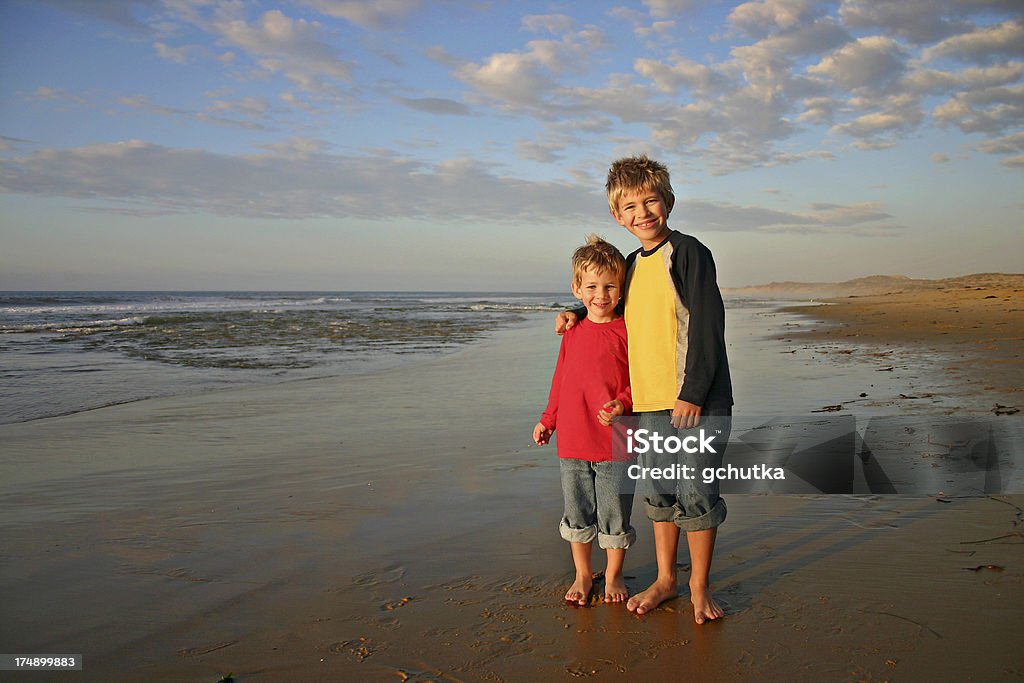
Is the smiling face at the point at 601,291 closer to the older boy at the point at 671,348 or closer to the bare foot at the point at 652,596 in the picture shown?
the older boy at the point at 671,348

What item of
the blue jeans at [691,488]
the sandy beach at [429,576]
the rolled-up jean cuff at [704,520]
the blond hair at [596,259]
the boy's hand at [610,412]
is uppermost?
the blond hair at [596,259]

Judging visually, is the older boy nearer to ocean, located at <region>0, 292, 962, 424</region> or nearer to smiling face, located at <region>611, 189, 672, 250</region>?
smiling face, located at <region>611, 189, 672, 250</region>

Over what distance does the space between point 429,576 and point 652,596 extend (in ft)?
3.00

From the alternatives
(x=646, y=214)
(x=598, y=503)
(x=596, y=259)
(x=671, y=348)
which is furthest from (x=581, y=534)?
(x=646, y=214)

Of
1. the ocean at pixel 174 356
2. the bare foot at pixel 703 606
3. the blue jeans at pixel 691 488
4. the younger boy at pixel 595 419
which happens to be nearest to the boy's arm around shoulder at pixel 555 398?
the younger boy at pixel 595 419

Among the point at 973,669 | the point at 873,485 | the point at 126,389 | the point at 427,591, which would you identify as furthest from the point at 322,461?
the point at 126,389

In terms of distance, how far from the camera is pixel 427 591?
2.83m

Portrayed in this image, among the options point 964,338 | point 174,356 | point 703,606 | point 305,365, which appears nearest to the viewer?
point 703,606

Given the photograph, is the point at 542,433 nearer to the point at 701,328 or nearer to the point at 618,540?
the point at 618,540

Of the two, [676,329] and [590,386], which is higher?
[676,329]

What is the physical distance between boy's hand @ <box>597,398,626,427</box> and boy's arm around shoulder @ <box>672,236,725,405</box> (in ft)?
0.90

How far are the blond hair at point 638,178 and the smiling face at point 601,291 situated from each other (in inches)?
11.5

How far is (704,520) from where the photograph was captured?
2695 millimetres

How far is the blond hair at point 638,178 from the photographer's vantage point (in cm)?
284
